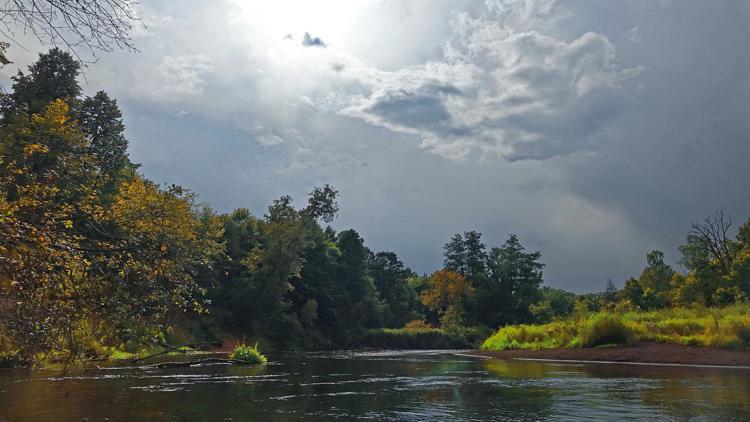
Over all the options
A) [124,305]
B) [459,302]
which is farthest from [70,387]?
[459,302]

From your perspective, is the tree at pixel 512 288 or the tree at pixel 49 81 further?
the tree at pixel 512 288

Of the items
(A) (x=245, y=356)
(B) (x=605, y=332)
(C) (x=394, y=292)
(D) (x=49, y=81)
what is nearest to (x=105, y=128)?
(D) (x=49, y=81)

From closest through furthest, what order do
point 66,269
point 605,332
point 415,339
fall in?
point 66,269 → point 605,332 → point 415,339

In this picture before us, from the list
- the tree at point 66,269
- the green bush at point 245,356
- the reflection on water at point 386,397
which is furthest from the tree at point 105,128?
the tree at point 66,269

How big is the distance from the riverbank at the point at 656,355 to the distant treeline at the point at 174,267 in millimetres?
20353

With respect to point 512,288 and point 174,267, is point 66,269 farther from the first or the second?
point 512,288

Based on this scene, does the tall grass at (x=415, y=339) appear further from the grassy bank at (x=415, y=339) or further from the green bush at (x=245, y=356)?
the green bush at (x=245, y=356)

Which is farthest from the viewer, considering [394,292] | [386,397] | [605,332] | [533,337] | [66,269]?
[394,292]

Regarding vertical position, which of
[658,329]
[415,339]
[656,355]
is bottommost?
[656,355]

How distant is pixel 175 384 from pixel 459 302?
94.3m

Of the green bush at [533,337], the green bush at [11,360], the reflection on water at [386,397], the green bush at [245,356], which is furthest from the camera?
the green bush at [533,337]

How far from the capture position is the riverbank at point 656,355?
77.0ft

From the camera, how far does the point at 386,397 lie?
1470 centimetres

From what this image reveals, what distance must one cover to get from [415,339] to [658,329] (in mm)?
63336
